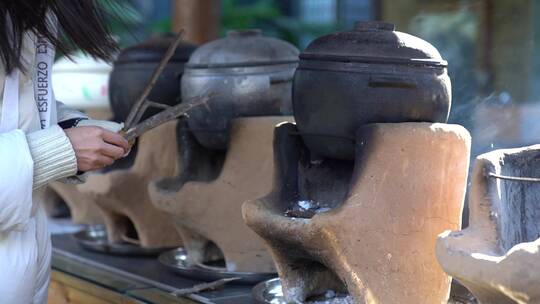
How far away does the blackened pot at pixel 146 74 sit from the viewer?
377 centimetres

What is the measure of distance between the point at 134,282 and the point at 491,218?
5.51ft

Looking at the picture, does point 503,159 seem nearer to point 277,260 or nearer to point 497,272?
point 497,272

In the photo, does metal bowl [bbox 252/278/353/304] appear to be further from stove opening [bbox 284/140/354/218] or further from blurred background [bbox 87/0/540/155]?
blurred background [bbox 87/0/540/155]

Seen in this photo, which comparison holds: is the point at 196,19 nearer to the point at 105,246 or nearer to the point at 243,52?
the point at 105,246

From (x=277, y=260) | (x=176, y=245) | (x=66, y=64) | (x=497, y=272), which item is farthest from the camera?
(x=66, y=64)

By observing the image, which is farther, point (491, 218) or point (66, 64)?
point (66, 64)

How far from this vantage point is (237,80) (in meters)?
3.29

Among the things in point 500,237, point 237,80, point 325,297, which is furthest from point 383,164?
point 237,80

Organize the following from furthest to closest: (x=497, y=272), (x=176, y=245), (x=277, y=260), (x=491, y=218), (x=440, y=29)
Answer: (x=440, y=29) → (x=176, y=245) → (x=277, y=260) → (x=491, y=218) → (x=497, y=272)

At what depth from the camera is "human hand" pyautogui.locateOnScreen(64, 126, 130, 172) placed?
2.20 meters

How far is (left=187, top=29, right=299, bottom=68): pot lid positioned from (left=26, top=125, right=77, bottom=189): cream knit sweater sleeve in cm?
121

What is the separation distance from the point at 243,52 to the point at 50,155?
1300 millimetres

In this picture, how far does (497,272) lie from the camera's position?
188cm

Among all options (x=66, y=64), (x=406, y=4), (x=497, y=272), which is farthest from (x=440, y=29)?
(x=497, y=272)
